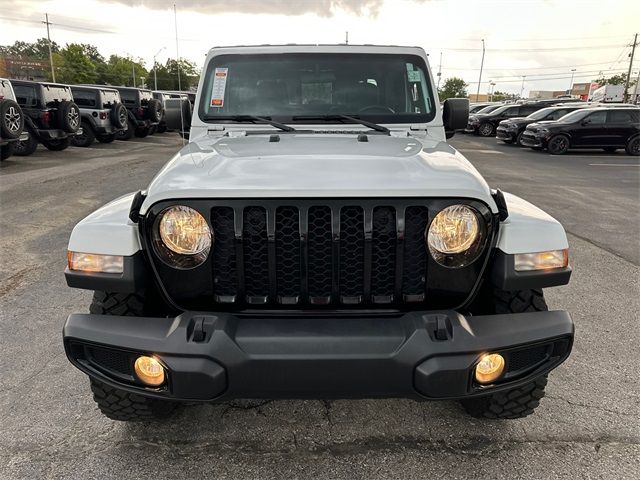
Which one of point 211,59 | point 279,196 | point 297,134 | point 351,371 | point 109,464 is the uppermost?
point 211,59

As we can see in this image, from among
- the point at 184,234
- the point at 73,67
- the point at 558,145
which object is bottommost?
the point at 558,145

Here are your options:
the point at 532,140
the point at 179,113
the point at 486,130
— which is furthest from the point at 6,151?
the point at 486,130

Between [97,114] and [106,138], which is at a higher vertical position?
[97,114]

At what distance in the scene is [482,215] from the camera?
6.27 ft

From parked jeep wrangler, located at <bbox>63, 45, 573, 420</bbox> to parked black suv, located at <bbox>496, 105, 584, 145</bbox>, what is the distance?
702 inches

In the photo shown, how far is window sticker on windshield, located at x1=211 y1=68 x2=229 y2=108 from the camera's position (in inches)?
126

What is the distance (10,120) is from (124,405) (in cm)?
1015

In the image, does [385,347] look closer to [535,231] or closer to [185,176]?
[535,231]

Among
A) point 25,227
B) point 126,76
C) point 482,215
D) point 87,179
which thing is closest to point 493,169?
point 87,179

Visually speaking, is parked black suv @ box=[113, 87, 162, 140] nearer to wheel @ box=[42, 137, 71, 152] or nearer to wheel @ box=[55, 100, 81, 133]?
wheel @ box=[42, 137, 71, 152]

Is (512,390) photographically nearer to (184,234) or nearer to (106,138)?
(184,234)

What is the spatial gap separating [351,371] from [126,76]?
359 feet

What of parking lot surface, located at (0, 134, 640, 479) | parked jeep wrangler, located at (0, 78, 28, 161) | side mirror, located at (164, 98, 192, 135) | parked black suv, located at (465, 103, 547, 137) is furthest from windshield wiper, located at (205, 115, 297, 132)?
parked black suv, located at (465, 103, 547, 137)

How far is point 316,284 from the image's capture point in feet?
6.47
